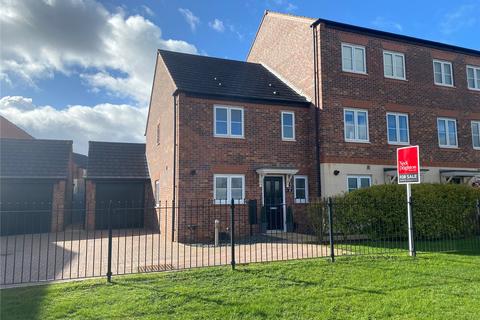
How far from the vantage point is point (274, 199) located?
49.0ft

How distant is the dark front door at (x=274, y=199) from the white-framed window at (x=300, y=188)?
0.70m

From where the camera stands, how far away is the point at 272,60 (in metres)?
19.7

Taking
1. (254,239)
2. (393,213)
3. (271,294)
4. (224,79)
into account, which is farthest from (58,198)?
(393,213)

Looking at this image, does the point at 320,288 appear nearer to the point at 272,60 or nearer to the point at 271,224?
the point at 271,224

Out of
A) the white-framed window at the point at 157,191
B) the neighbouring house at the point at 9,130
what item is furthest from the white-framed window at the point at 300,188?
the neighbouring house at the point at 9,130

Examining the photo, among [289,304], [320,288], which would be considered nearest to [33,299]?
[289,304]

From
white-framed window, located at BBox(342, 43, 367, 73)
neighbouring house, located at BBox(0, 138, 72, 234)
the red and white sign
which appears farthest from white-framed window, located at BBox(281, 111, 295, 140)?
neighbouring house, located at BBox(0, 138, 72, 234)

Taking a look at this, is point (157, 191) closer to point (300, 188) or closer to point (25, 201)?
point (25, 201)

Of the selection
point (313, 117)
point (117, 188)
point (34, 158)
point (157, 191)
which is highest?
point (313, 117)

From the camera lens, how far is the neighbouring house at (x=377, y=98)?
49.8 feet

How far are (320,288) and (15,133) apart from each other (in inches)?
1330

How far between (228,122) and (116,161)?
936 centimetres

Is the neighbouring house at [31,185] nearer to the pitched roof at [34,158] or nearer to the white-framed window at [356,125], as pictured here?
the pitched roof at [34,158]

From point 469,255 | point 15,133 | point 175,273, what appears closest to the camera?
point 175,273
